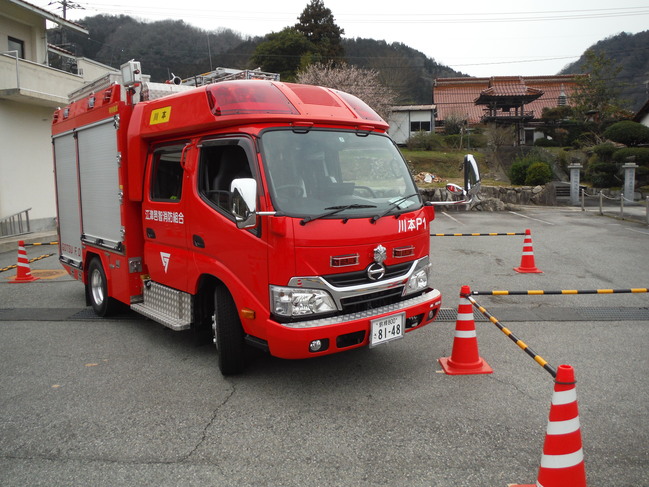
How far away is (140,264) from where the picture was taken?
6.00m

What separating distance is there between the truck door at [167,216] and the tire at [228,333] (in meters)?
0.67

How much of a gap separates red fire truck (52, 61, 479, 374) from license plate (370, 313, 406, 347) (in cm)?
1

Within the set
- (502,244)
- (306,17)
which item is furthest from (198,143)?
(306,17)

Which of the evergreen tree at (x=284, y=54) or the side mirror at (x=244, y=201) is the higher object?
the evergreen tree at (x=284, y=54)

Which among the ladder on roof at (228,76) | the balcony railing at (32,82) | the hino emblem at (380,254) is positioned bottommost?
the hino emblem at (380,254)

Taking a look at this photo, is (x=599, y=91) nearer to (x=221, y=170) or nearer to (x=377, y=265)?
(x=377, y=265)

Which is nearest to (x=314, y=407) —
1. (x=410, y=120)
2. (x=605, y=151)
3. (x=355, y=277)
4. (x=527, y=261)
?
(x=355, y=277)

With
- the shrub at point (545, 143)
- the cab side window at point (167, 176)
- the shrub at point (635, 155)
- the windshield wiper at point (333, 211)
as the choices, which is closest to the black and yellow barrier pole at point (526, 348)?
the windshield wiper at point (333, 211)

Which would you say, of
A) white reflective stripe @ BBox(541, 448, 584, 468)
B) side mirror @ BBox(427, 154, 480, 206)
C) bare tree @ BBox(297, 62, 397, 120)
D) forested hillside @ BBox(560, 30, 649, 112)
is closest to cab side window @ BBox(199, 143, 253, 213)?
side mirror @ BBox(427, 154, 480, 206)

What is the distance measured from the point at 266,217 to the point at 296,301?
0.70m

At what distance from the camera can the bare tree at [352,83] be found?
34.6 meters

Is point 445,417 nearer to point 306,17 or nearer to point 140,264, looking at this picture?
point 140,264

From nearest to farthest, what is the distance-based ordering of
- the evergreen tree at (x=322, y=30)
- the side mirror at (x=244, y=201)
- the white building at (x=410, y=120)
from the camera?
the side mirror at (x=244, y=201) < the white building at (x=410, y=120) < the evergreen tree at (x=322, y=30)

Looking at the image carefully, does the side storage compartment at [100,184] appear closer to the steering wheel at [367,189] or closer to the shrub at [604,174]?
the steering wheel at [367,189]
